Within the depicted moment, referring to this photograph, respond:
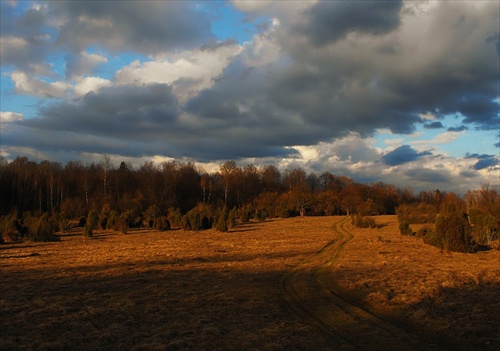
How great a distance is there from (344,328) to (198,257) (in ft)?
39.3

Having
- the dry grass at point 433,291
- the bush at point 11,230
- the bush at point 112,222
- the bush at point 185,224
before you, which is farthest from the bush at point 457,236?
the bush at point 11,230

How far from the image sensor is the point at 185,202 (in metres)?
74.3

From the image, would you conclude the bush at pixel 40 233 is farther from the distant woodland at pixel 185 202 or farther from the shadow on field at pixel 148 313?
the shadow on field at pixel 148 313

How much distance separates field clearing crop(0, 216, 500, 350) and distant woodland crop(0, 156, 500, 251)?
10914mm

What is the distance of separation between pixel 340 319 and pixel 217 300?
3330 millimetres

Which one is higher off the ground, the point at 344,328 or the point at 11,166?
the point at 11,166

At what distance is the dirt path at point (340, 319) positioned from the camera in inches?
291

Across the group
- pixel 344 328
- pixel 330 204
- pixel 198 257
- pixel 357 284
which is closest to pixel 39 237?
pixel 198 257

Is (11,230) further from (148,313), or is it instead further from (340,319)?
(340,319)

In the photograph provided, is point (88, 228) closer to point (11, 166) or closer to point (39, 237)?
point (39, 237)

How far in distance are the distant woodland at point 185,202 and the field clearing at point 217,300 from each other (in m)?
10.9

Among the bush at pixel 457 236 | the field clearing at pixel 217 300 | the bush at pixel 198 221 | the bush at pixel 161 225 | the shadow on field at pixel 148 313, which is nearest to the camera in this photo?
the shadow on field at pixel 148 313

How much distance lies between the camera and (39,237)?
28594 millimetres

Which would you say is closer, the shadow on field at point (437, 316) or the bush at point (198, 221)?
the shadow on field at point (437, 316)
